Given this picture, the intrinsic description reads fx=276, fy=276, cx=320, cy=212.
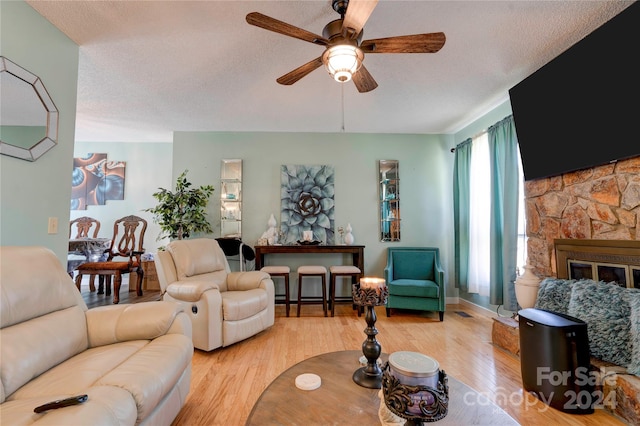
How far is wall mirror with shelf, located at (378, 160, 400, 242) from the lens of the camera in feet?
14.4

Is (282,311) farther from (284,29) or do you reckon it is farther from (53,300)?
(284,29)

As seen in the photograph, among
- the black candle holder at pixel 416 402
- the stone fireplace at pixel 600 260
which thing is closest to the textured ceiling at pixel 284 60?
the stone fireplace at pixel 600 260

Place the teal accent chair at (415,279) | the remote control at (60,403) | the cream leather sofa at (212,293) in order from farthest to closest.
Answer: the teal accent chair at (415,279) < the cream leather sofa at (212,293) < the remote control at (60,403)

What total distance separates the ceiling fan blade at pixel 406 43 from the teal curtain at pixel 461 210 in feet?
8.85

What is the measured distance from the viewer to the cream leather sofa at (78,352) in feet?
3.31

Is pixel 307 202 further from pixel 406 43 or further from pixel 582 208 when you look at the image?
pixel 582 208

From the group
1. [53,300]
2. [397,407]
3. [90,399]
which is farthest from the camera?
[53,300]

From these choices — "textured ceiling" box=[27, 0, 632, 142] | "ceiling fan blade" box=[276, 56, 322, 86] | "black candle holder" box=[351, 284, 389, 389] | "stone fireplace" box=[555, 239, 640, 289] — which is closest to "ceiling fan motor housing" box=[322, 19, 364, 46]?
"ceiling fan blade" box=[276, 56, 322, 86]

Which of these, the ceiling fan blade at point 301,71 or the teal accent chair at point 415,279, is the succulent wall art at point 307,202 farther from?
the ceiling fan blade at point 301,71

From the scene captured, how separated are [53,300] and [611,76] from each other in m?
3.71

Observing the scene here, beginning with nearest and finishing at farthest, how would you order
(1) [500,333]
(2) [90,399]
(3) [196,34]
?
1. (2) [90,399]
2. (3) [196,34]
3. (1) [500,333]

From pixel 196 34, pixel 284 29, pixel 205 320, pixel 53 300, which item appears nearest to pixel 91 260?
pixel 205 320

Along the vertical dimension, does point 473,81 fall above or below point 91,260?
above

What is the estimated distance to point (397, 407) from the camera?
77cm
